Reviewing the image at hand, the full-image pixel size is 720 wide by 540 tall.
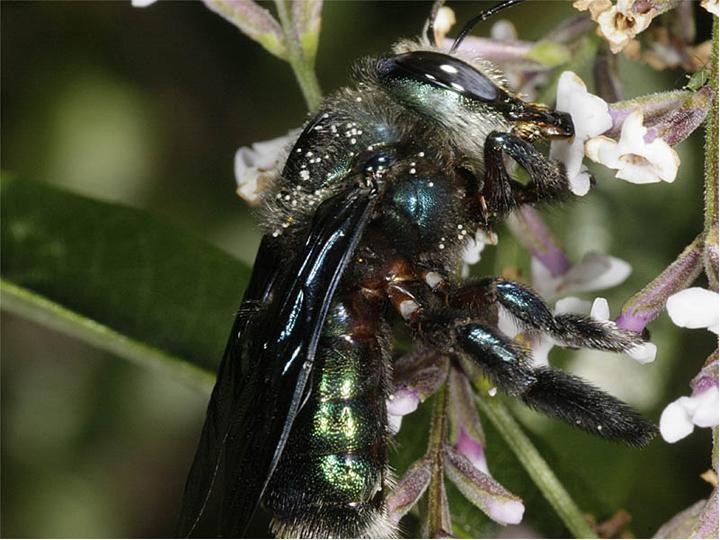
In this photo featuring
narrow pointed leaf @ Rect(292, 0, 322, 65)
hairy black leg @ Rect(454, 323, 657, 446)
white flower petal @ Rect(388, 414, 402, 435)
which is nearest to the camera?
hairy black leg @ Rect(454, 323, 657, 446)

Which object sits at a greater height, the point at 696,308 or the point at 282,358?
the point at 696,308

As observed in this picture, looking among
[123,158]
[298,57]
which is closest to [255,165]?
[298,57]

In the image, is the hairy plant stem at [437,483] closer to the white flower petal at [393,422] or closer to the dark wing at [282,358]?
the white flower petal at [393,422]

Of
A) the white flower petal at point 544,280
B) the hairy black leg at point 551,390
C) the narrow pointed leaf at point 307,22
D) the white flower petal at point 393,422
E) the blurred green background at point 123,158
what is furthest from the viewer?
the blurred green background at point 123,158

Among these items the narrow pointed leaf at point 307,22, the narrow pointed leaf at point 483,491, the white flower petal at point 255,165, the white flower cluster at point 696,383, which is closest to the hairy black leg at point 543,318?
the white flower cluster at point 696,383

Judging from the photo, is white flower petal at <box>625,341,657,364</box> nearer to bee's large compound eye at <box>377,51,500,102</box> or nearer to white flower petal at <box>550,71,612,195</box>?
white flower petal at <box>550,71,612,195</box>

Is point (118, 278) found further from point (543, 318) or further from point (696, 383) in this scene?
point (696, 383)

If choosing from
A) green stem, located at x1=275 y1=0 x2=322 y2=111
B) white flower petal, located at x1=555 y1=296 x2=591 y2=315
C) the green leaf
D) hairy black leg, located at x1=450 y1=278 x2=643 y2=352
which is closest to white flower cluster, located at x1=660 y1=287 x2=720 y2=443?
hairy black leg, located at x1=450 y1=278 x2=643 y2=352
